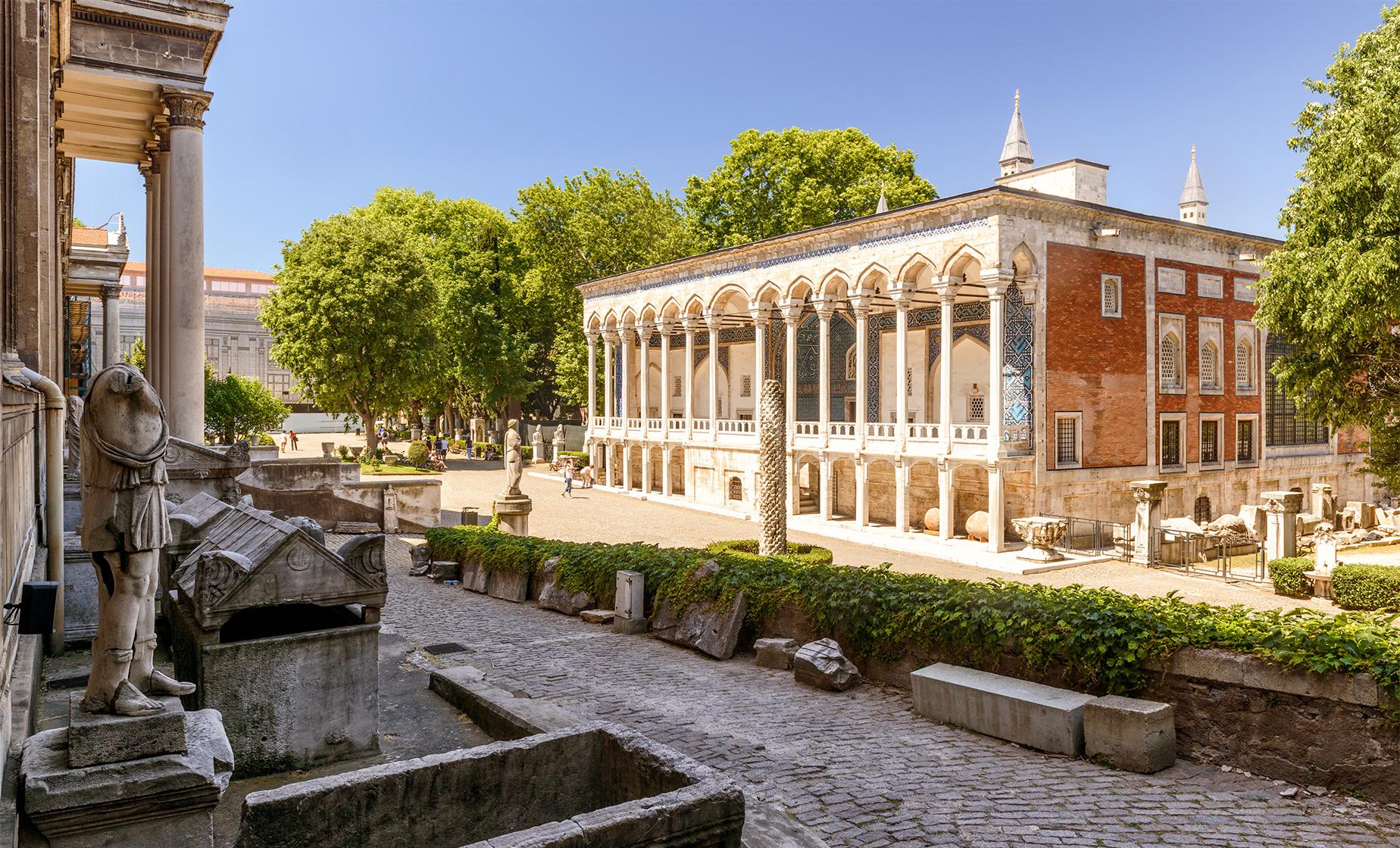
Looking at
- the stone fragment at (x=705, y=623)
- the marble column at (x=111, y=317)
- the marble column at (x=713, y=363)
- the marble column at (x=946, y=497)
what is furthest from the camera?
the marble column at (x=713, y=363)

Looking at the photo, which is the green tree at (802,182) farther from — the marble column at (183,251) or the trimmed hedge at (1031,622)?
the trimmed hedge at (1031,622)

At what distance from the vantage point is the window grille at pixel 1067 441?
86.9 ft

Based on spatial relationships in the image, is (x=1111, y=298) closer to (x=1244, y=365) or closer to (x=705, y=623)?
(x=1244, y=365)

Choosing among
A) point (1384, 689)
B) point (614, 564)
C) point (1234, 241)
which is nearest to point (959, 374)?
point (1234, 241)

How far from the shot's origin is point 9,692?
468cm

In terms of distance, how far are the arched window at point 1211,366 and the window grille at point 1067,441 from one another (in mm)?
7763

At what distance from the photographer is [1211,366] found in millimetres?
31578

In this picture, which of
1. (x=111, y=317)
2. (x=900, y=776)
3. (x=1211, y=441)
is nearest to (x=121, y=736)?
(x=900, y=776)

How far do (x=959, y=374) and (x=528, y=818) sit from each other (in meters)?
29.1

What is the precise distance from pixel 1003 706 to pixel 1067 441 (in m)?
20.8

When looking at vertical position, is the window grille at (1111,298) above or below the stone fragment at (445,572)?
above

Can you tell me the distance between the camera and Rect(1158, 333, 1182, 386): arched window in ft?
97.8

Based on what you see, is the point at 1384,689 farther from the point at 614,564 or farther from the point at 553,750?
the point at 614,564

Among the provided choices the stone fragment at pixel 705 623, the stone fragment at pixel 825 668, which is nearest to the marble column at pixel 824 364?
the stone fragment at pixel 705 623
